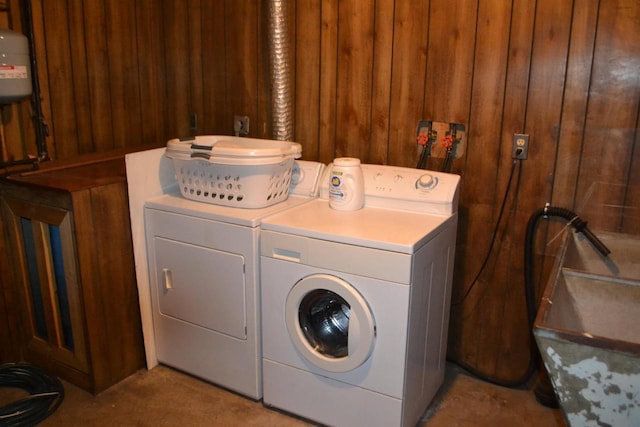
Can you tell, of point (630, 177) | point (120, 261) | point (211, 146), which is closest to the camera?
point (630, 177)

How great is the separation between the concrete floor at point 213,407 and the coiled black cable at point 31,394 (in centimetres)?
4

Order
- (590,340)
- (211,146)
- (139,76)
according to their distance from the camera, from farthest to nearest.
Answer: (139,76) < (211,146) < (590,340)

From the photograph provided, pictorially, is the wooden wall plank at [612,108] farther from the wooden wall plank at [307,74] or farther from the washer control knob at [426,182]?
the wooden wall plank at [307,74]

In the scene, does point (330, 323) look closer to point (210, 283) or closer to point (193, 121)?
point (210, 283)

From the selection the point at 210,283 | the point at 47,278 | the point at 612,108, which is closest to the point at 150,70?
the point at 47,278

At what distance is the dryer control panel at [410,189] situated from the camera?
92.7 inches

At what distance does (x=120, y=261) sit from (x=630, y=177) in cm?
215

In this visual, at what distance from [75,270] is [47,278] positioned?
0.24 meters

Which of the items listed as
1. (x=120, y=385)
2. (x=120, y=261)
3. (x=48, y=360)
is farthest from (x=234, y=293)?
(x=48, y=360)

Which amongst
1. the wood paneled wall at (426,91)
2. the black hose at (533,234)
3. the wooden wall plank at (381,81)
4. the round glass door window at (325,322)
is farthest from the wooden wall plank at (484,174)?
the round glass door window at (325,322)

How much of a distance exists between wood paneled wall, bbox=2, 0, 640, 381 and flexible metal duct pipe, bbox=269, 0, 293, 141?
0.14 meters

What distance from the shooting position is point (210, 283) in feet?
8.14

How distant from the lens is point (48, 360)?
2707mm

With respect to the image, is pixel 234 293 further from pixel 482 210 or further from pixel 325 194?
pixel 482 210
